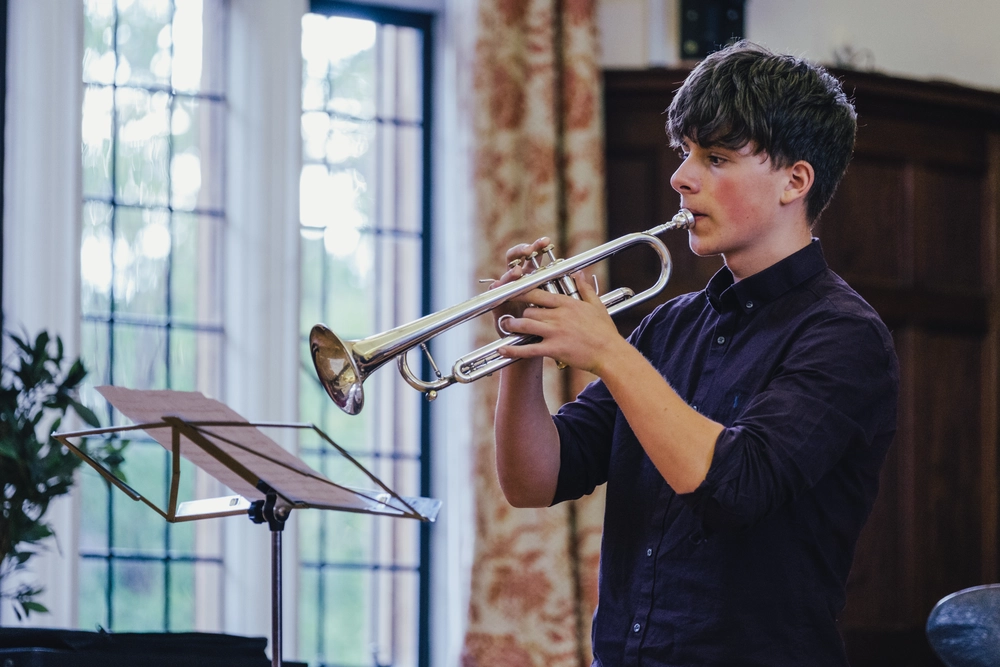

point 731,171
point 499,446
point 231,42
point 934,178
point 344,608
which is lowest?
point 344,608

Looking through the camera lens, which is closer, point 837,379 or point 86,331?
point 837,379

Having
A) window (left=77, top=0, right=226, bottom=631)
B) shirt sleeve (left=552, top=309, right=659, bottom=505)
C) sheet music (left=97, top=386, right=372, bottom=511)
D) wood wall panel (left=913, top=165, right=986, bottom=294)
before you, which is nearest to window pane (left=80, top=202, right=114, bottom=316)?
window (left=77, top=0, right=226, bottom=631)

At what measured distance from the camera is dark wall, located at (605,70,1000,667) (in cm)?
392

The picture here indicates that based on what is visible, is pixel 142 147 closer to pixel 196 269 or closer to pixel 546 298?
pixel 196 269

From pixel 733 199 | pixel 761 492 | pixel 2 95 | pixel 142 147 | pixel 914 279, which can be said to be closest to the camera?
pixel 761 492

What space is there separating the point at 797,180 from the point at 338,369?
0.79 m

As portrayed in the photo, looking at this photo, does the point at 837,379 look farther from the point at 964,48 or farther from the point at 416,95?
the point at 964,48

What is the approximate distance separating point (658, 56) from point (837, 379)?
255 cm

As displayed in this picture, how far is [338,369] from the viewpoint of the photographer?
1.97 meters

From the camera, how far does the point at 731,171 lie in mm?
1863

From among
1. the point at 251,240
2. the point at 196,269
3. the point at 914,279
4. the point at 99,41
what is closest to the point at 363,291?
the point at 251,240

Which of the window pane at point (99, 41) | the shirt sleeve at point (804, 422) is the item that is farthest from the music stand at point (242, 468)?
the window pane at point (99, 41)

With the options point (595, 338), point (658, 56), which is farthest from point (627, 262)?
point (595, 338)

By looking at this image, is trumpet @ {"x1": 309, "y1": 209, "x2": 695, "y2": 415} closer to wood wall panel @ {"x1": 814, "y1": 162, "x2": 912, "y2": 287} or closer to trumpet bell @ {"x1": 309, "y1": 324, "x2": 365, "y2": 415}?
trumpet bell @ {"x1": 309, "y1": 324, "x2": 365, "y2": 415}
